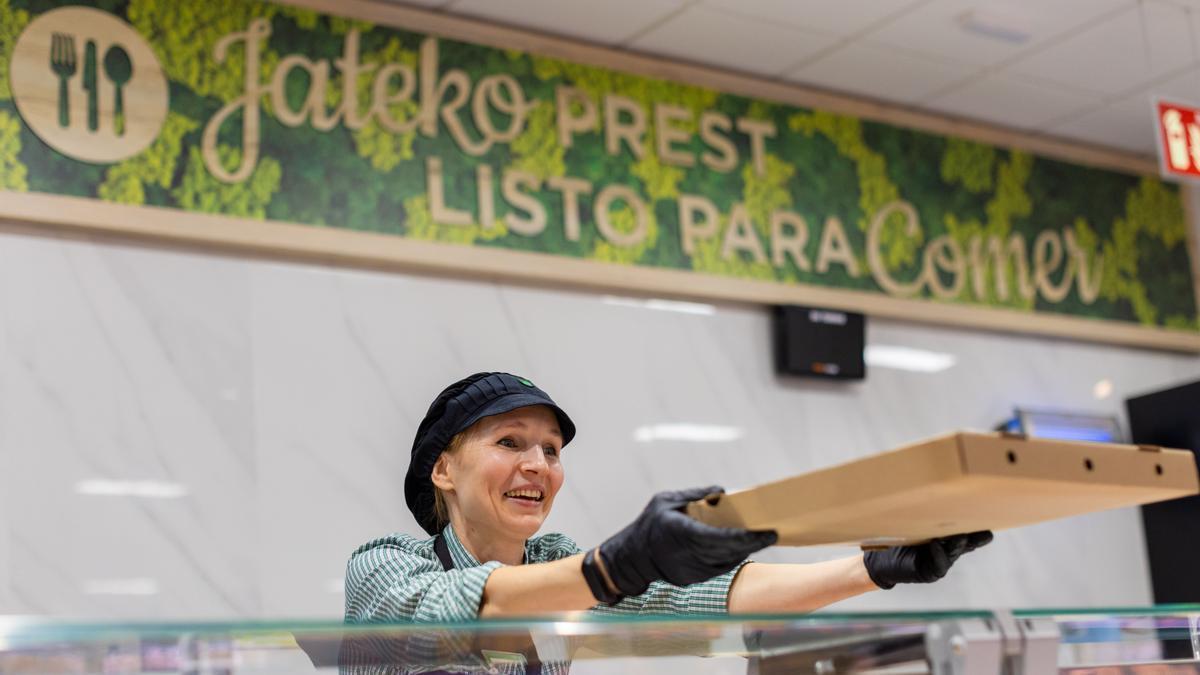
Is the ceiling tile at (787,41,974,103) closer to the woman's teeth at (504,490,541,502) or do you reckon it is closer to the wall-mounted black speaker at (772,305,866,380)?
the wall-mounted black speaker at (772,305,866,380)

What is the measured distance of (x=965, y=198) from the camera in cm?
571

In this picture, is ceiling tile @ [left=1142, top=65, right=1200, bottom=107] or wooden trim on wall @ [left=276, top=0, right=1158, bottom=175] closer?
wooden trim on wall @ [left=276, top=0, right=1158, bottom=175]

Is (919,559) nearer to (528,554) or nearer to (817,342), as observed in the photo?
(528,554)

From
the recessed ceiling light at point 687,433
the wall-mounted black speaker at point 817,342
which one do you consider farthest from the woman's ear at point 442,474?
the wall-mounted black speaker at point 817,342

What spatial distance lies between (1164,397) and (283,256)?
3.39 m

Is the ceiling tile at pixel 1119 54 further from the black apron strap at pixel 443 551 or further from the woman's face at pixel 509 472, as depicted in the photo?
the black apron strap at pixel 443 551

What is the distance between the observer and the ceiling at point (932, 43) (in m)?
4.61

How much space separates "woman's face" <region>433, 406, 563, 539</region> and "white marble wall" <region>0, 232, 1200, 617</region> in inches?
67.4

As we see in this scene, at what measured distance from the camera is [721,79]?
16.8ft

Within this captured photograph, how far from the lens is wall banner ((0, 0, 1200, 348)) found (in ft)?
12.9

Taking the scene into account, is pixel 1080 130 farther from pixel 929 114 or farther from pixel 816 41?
pixel 816 41

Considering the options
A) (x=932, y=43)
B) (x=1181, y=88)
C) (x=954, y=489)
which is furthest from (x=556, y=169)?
(x=954, y=489)

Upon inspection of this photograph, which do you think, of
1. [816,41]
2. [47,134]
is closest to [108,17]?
[47,134]

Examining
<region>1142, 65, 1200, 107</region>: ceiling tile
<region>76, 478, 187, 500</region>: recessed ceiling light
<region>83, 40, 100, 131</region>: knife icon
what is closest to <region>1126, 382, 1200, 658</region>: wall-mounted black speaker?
<region>1142, 65, 1200, 107</region>: ceiling tile
